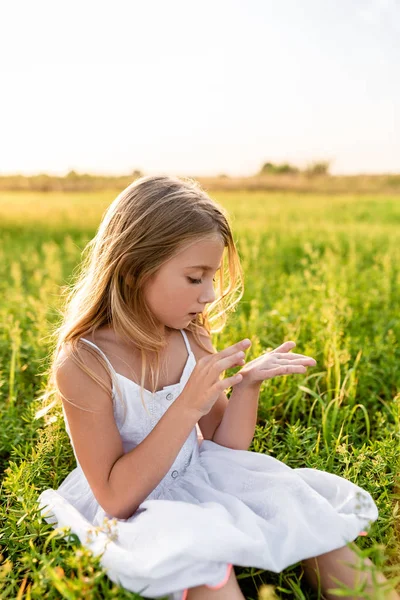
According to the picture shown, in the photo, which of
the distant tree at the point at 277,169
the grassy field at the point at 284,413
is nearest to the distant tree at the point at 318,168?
the distant tree at the point at 277,169

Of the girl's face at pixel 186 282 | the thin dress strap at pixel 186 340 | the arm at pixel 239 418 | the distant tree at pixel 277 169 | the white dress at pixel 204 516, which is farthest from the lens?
the distant tree at pixel 277 169

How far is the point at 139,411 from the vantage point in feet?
6.90

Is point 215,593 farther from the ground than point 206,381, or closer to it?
closer to it

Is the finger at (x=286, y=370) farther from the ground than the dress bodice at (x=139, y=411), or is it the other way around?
the finger at (x=286, y=370)

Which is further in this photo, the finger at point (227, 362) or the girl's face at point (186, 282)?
the girl's face at point (186, 282)

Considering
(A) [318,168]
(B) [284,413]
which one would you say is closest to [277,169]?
(A) [318,168]

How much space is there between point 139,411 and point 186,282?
0.46 metres

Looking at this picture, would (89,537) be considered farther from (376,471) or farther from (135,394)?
(376,471)

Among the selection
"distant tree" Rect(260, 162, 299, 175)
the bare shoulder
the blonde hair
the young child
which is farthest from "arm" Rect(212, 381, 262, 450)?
"distant tree" Rect(260, 162, 299, 175)

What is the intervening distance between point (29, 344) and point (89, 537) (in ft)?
6.88

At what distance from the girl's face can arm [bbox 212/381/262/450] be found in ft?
1.23

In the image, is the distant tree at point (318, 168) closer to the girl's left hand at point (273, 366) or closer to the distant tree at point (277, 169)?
the distant tree at point (277, 169)

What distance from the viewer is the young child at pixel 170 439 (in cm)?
168

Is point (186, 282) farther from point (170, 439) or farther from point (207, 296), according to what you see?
point (170, 439)
